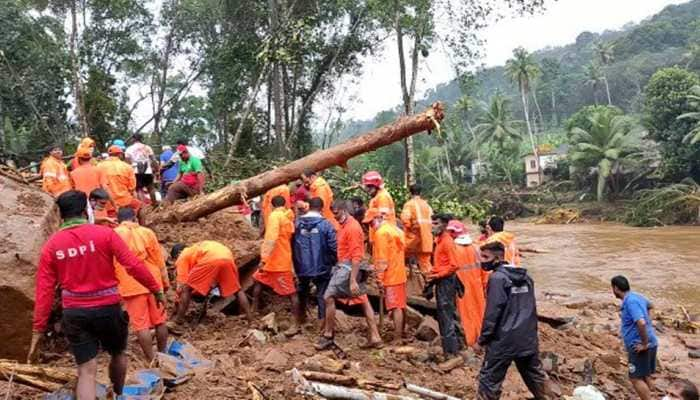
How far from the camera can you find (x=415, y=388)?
18.6 ft

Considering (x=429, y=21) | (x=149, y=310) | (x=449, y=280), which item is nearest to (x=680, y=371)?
(x=449, y=280)

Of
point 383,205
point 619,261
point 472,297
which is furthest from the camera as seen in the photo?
point 619,261

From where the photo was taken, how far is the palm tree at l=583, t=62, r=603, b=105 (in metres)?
70.8

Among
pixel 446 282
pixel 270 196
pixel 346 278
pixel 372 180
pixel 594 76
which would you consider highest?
pixel 594 76

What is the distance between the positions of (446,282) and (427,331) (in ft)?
2.87

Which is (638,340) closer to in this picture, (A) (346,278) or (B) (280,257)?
(A) (346,278)

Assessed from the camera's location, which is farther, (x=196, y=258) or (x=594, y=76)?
(x=594, y=76)

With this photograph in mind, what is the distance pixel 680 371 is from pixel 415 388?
4762 mm

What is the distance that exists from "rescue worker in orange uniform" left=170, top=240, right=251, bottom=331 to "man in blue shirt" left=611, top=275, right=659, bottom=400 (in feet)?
14.2

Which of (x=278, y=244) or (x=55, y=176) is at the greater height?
(x=55, y=176)

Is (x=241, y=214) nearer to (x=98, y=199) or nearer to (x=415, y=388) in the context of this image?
(x=98, y=199)

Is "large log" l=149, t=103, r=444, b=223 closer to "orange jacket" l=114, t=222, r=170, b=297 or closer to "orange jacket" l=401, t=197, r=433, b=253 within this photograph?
"orange jacket" l=401, t=197, r=433, b=253

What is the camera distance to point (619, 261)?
20.0 meters

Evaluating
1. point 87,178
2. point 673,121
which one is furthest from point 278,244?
point 673,121
